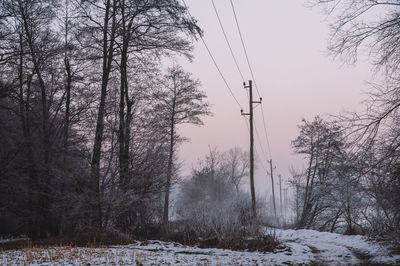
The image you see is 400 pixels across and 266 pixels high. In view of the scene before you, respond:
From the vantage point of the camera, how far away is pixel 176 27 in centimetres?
1396

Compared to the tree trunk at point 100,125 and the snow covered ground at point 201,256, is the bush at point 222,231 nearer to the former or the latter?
the snow covered ground at point 201,256

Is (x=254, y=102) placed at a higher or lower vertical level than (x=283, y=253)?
higher

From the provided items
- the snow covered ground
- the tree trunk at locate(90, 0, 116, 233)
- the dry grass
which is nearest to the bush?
the snow covered ground

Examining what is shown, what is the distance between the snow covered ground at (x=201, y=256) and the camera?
7.67 meters

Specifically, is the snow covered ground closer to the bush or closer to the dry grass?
the dry grass

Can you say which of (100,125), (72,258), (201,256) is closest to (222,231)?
(201,256)

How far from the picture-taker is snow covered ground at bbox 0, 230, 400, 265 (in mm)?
7672

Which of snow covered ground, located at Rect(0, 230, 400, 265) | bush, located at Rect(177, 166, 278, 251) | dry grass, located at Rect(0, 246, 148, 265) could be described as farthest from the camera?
bush, located at Rect(177, 166, 278, 251)

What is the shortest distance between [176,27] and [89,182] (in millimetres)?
7293

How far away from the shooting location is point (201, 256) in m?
9.19

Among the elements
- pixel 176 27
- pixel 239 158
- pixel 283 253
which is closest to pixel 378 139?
pixel 283 253

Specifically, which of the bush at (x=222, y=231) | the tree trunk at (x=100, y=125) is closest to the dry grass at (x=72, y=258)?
the tree trunk at (x=100, y=125)

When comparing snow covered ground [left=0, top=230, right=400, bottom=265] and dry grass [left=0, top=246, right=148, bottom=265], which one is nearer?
dry grass [left=0, top=246, right=148, bottom=265]

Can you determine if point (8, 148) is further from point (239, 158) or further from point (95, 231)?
point (239, 158)
